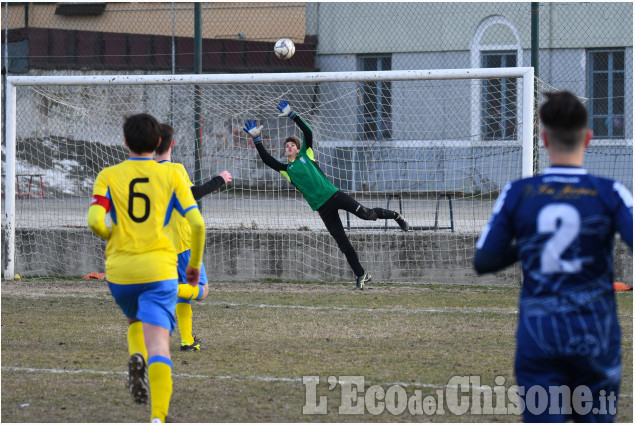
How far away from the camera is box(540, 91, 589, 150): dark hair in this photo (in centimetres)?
276

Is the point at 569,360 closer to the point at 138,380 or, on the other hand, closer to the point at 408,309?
the point at 138,380

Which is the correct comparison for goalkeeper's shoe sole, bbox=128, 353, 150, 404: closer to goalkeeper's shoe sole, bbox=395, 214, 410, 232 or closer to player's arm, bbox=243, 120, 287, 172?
player's arm, bbox=243, 120, 287, 172

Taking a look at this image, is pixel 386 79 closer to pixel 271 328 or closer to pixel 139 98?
pixel 271 328

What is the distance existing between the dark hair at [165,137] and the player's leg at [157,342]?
5.10 ft

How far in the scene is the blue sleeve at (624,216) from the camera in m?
2.69

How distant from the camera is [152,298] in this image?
13.4 feet

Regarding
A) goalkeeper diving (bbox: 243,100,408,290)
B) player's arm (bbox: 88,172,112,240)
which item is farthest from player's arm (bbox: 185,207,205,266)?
goalkeeper diving (bbox: 243,100,408,290)

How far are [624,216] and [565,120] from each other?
37 cm

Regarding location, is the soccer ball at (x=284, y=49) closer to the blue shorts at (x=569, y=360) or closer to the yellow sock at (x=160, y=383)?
the yellow sock at (x=160, y=383)

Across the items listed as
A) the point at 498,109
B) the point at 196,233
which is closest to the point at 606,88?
the point at 498,109

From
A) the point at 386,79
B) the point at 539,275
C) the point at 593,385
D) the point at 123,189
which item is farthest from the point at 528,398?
the point at 386,79

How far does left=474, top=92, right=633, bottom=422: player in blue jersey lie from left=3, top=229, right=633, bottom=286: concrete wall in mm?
7374

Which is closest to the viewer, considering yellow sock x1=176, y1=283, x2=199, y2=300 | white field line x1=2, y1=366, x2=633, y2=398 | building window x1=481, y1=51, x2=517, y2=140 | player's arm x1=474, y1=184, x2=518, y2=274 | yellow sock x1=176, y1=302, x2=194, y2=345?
player's arm x1=474, y1=184, x2=518, y2=274

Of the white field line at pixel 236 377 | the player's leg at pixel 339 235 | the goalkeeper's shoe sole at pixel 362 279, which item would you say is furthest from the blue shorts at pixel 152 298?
the goalkeeper's shoe sole at pixel 362 279
